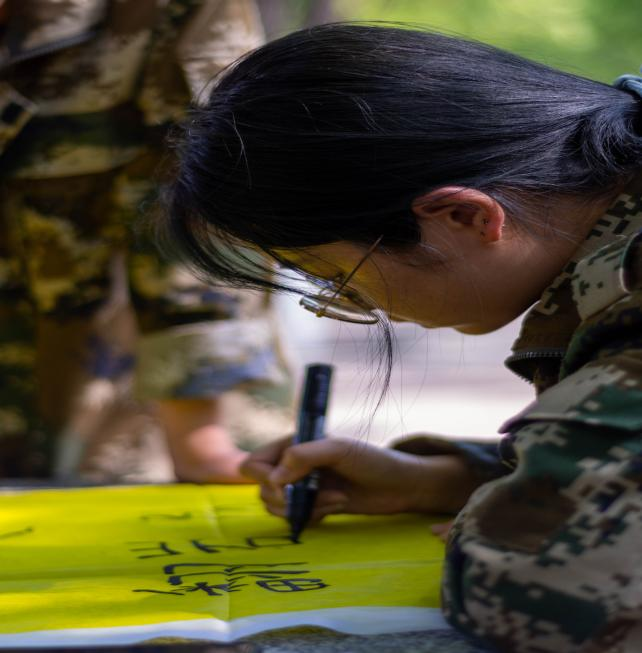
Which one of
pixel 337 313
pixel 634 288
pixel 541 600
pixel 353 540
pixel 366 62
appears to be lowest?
pixel 353 540

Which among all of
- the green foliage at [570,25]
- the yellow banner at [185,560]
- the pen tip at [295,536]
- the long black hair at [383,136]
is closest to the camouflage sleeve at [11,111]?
the yellow banner at [185,560]

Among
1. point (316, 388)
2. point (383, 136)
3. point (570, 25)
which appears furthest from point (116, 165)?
point (570, 25)

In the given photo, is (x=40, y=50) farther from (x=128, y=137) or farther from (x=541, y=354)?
(x=541, y=354)

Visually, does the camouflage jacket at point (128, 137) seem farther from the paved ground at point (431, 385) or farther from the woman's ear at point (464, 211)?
the paved ground at point (431, 385)

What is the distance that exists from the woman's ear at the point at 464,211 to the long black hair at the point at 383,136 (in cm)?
1

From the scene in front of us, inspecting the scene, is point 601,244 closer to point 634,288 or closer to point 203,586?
point 634,288

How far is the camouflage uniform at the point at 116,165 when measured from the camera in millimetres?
1721

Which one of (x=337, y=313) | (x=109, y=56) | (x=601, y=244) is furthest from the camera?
(x=109, y=56)

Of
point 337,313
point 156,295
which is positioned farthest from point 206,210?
point 156,295

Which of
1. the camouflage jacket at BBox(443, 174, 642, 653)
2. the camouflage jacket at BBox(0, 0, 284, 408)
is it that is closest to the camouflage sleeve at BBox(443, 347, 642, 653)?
the camouflage jacket at BBox(443, 174, 642, 653)

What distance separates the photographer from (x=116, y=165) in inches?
70.9

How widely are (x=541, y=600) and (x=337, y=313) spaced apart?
490 mm

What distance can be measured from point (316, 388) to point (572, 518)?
1.99 ft

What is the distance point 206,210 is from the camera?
3.67ft
